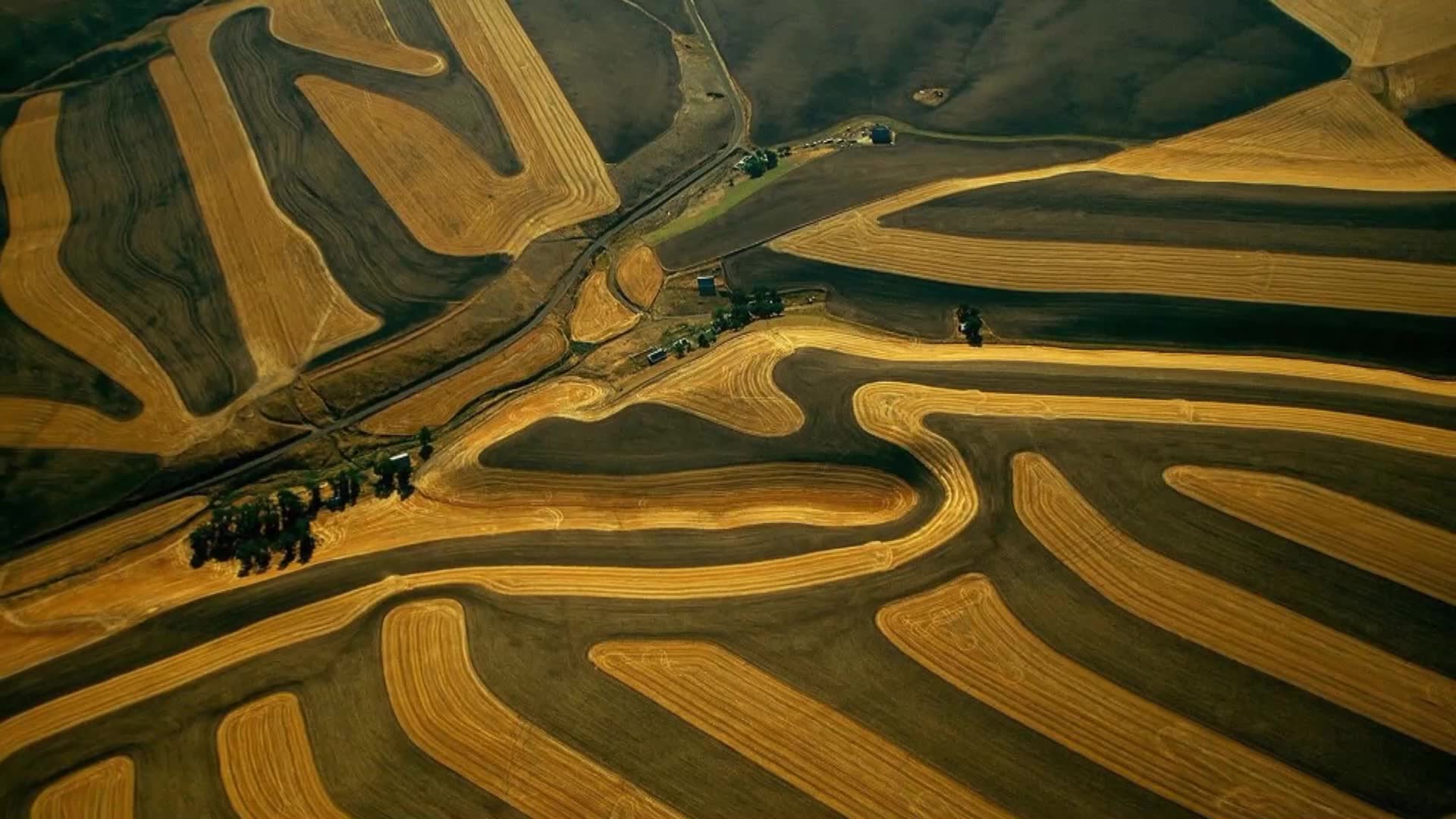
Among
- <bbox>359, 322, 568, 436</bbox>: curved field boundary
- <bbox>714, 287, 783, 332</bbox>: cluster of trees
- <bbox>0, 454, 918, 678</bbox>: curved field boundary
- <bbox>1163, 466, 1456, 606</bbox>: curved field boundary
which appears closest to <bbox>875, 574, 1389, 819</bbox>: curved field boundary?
<bbox>0, 454, 918, 678</bbox>: curved field boundary

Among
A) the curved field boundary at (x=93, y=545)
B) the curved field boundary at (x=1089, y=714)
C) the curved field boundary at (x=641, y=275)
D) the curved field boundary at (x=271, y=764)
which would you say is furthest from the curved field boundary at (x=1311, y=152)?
the curved field boundary at (x=93, y=545)

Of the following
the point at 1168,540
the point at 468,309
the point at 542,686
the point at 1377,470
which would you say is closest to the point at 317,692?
the point at 542,686

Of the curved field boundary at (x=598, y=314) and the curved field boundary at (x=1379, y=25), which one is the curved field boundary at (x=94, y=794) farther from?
the curved field boundary at (x=1379, y=25)

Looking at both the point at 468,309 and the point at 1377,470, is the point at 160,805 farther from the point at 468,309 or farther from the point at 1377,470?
the point at 1377,470

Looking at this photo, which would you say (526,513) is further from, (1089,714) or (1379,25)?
(1379,25)

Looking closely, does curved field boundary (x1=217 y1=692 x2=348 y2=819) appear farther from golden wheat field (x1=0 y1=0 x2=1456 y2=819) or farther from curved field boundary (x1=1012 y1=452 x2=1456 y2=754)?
curved field boundary (x1=1012 y1=452 x2=1456 y2=754)

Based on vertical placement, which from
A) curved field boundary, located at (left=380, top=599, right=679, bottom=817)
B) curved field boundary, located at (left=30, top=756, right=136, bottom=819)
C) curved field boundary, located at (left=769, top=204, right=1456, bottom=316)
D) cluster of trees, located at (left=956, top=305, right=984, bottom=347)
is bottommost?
curved field boundary, located at (left=30, top=756, right=136, bottom=819)
